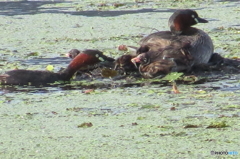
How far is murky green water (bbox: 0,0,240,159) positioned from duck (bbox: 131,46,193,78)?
0.32m

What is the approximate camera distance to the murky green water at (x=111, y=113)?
520cm

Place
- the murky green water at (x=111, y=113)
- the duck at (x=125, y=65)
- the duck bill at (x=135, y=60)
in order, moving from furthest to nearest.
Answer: the duck at (x=125, y=65)
the duck bill at (x=135, y=60)
the murky green water at (x=111, y=113)

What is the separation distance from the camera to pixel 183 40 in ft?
28.3

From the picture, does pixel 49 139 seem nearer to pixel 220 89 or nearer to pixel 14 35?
pixel 220 89

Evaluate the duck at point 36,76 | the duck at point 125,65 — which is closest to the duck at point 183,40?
the duck at point 125,65

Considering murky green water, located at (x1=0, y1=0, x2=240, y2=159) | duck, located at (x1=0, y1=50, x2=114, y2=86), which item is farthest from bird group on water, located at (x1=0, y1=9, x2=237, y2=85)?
murky green water, located at (x1=0, y1=0, x2=240, y2=159)

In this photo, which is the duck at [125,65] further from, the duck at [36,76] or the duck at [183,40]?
the duck at [36,76]

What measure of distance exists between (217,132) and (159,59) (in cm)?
286

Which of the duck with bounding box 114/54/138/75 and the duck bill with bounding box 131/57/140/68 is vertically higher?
the duck bill with bounding box 131/57/140/68

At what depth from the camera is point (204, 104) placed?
6.60 meters

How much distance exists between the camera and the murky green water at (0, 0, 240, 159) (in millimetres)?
5199

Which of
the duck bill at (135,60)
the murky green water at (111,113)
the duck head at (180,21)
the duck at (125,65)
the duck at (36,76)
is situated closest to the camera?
the murky green water at (111,113)

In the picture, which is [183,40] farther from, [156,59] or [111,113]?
[111,113]

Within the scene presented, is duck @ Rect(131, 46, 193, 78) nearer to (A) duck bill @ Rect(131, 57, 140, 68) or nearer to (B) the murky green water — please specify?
(A) duck bill @ Rect(131, 57, 140, 68)
